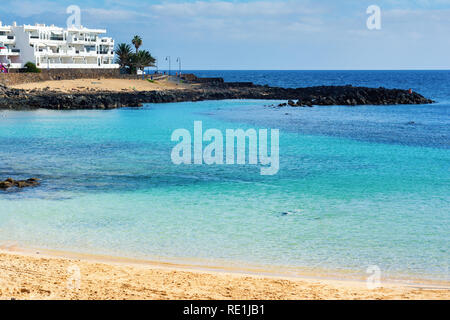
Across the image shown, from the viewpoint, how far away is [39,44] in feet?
299

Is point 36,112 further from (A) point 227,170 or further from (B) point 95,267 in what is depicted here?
(B) point 95,267

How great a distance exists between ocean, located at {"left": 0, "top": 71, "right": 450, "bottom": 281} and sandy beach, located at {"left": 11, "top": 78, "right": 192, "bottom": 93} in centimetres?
3930

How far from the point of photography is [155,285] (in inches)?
434

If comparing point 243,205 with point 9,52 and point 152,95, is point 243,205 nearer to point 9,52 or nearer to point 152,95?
point 152,95

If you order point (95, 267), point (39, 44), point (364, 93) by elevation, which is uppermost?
point (39, 44)

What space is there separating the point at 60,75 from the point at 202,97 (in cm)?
2251

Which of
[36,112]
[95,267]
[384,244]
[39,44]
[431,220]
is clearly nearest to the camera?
[95,267]

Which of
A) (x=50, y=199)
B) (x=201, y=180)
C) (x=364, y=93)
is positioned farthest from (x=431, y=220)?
(x=364, y=93)

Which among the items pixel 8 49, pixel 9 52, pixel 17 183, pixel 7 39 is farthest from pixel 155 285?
pixel 7 39

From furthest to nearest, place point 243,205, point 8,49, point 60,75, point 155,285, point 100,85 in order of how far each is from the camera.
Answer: point 8,49, point 60,75, point 100,85, point 243,205, point 155,285

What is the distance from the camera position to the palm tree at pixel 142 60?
10581cm

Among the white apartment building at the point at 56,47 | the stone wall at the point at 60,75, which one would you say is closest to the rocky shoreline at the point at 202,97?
the stone wall at the point at 60,75

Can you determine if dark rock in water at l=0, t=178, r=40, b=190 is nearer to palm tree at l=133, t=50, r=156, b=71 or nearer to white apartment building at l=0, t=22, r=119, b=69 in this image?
white apartment building at l=0, t=22, r=119, b=69
